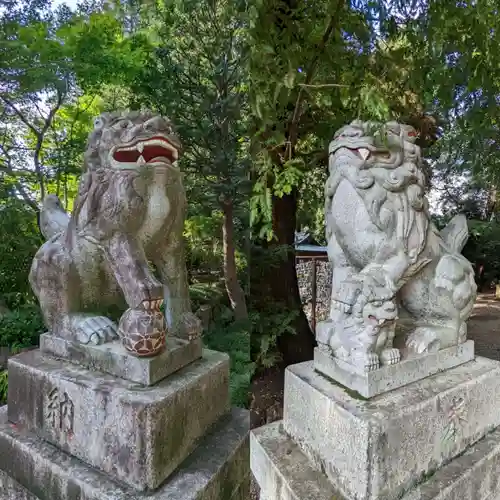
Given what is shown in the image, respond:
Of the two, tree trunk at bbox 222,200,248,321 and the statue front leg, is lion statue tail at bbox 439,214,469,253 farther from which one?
tree trunk at bbox 222,200,248,321

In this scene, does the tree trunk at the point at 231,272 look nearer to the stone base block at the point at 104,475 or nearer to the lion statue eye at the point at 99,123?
the stone base block at the point at 104,475

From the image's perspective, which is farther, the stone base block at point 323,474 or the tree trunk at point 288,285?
the tree trunk at point 288,285

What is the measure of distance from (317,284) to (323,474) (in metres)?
2.99

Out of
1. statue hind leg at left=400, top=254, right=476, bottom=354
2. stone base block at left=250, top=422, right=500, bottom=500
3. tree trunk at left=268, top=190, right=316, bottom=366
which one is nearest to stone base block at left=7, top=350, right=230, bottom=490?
stone base block at left=250, top=422, right=500, bottom=500

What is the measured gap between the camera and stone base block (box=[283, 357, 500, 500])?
4.19 feet

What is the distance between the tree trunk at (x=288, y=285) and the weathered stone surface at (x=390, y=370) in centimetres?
185

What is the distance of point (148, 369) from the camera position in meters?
1.53

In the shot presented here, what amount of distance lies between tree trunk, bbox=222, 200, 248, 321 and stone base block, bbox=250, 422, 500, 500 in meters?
1.86

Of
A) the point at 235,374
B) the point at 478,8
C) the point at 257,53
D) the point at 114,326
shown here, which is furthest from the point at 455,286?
the point at 235,374

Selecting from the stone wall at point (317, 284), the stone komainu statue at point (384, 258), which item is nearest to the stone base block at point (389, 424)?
the stone komainu statue at point (384, 258)

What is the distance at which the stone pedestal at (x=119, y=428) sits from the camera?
1464 mm

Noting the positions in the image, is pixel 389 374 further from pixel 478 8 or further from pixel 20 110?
pixel 20 110

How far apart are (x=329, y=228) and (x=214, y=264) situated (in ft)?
8.11

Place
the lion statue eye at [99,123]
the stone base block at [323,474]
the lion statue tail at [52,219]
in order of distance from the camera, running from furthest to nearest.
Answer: the lion statue tail at [52,219] → the lion statue eye at [99,123] → the stone base block at [323,474]
